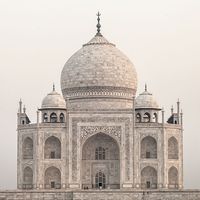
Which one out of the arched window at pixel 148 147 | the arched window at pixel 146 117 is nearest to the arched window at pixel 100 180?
the arched window at pixel 148 147

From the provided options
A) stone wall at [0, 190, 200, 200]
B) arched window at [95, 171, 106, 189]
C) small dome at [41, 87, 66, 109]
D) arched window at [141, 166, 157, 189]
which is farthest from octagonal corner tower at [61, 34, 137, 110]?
stone wall at [0, 190, 200, 200]

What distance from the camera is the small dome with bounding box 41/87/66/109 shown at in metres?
41.5

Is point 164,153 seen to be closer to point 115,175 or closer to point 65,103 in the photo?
point 115,175

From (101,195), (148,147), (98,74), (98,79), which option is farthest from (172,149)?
(101,195)

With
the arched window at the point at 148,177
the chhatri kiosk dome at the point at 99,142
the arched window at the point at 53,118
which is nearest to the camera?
the chhatri kiosk dome at the point at 99,142

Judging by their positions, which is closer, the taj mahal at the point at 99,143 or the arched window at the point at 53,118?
the taj mahal at the point at 99,143

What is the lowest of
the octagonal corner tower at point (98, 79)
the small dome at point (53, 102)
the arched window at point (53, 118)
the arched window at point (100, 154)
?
the arched window at point (100, 154)

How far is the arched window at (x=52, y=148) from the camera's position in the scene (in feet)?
133

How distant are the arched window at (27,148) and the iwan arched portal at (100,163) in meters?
2.89

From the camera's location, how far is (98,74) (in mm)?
42781

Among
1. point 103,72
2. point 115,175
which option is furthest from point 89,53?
point 115,175

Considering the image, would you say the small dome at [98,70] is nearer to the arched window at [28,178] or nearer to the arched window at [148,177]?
the arched window at [148,177]

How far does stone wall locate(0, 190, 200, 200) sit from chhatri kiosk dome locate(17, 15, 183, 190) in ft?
9.94

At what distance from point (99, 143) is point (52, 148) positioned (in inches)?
105
